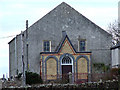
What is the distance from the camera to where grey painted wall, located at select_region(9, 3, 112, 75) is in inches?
1970

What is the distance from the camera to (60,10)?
5109cm

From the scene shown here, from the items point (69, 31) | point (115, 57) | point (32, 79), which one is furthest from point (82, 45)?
point (32, 79)

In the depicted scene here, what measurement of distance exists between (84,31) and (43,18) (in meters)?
5.89

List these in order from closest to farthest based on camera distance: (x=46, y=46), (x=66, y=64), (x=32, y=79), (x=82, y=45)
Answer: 1. (x=32, y=79)
2. (x=66, y=64)
3. (x=46, y=46)
4. (x=82, y=45)

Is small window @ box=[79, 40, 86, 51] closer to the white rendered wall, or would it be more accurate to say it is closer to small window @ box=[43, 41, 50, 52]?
the white rendered wall

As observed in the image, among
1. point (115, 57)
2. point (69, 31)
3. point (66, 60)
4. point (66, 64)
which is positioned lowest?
point (66, 64)

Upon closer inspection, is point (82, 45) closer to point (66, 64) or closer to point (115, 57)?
point (66, 64)

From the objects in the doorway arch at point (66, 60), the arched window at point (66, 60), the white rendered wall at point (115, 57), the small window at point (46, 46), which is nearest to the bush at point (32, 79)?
the doorway arch at point (66, 60)

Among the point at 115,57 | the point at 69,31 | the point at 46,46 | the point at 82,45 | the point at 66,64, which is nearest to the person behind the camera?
the point at 66,64

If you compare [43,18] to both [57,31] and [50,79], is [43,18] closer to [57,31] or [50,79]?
[57,31]

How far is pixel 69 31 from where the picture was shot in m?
51.4

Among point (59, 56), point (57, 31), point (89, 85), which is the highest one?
point (57, 31)

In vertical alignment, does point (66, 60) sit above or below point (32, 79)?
above

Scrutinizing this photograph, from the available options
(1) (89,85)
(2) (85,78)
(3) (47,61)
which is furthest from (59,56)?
(1) (89,85)
